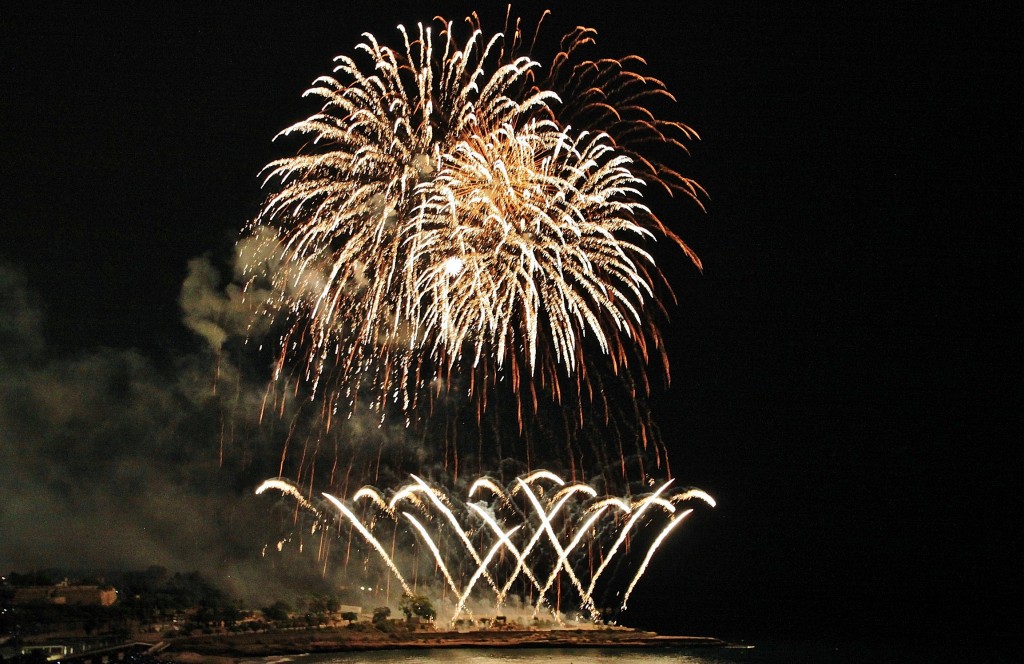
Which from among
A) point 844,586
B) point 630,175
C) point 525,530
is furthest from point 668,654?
point 844,586

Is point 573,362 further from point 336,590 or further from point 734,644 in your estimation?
point 336,590

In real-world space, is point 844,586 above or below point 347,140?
below

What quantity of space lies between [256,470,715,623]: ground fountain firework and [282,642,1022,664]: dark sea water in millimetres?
2855

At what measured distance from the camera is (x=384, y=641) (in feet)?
142

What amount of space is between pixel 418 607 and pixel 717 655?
50.4 ft

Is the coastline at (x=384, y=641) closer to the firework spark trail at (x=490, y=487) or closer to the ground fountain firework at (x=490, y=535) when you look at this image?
the ground fountain firework at (x=490, y=535)

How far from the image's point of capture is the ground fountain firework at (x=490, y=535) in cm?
4116

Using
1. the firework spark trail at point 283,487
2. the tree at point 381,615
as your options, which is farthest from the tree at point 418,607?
the firework spark trail at point 283,487

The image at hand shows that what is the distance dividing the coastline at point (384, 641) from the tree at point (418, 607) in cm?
392

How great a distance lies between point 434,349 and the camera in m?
25.9

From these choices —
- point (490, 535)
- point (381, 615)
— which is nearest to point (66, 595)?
point (381, 615)

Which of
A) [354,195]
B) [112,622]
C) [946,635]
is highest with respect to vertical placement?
[354,195]

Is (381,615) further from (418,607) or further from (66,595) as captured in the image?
(66,595)

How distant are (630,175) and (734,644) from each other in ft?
117
